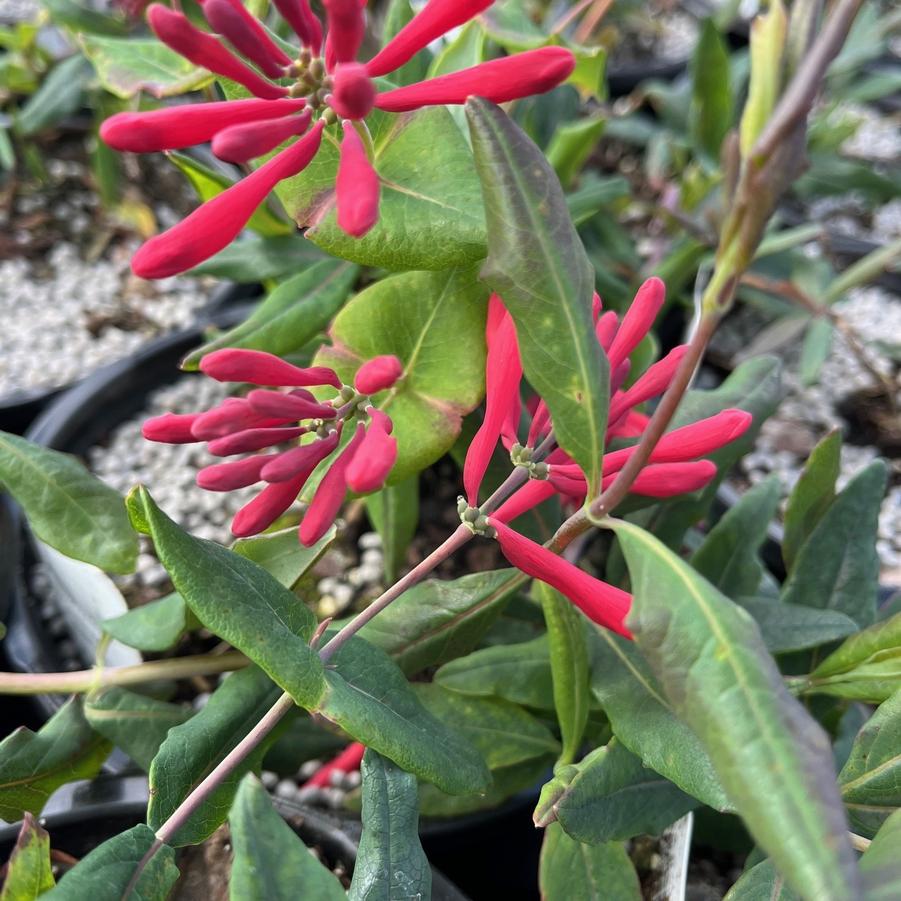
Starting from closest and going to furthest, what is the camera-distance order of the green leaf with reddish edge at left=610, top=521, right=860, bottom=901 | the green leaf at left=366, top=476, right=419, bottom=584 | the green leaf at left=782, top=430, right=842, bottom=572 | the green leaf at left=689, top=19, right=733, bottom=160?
the green leaf with reddish edge at left=610, top=521, right=860, bottom=901 < the green leaf at left=782, top=430, right=842, bottom=572 < the green leaf at left=366, top=476, right=419, bottom=584 < the green leaf at left=689, top=19, right=733, bottom=160

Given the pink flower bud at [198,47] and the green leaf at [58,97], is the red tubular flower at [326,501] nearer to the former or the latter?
the pink flower bud at [198,47]

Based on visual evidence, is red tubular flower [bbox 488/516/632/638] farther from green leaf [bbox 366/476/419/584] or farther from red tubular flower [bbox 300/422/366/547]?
green leaf [bbox 366/476/419/584]

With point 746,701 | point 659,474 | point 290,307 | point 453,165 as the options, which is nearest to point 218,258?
point 290,307

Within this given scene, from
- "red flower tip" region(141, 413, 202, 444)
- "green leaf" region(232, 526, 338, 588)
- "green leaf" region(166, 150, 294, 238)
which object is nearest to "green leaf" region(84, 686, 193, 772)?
"green leaf" region(232, 526, 338, 588)

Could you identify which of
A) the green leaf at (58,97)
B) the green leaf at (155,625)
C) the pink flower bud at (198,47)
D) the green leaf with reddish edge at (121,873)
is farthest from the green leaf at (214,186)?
the green leaf at (58,97)

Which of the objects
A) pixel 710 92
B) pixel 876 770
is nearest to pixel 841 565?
pixel 876 770

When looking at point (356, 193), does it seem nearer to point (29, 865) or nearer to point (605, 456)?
point (605, 456)
